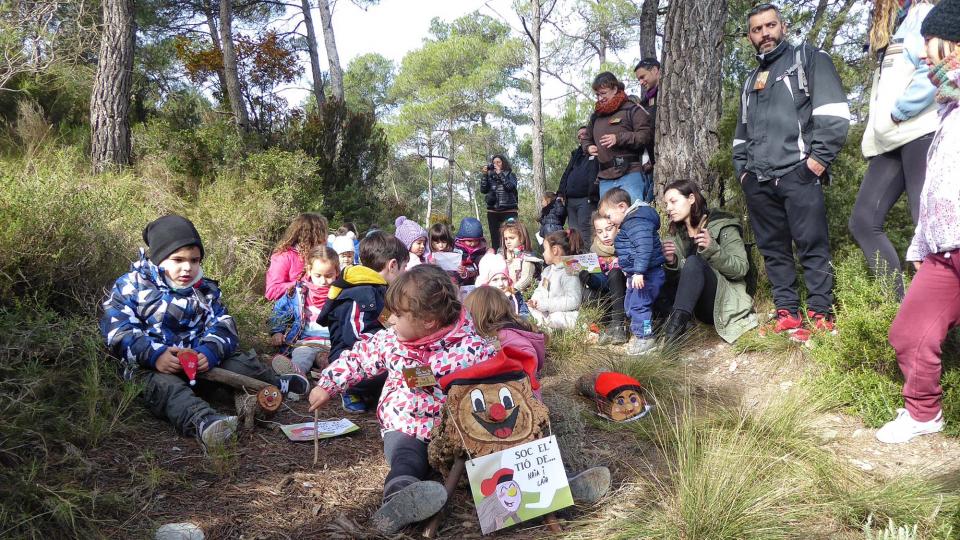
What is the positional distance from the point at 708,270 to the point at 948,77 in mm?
2210

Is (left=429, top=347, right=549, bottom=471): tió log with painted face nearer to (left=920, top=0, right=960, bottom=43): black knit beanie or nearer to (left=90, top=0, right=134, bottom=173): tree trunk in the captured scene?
(left=920, top=0, right=960, bottom=43): black knit beanie

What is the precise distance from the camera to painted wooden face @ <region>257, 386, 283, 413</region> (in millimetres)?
3312

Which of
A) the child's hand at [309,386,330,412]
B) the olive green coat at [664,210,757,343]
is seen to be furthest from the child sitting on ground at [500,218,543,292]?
the child's hand at [309,386,330,412]

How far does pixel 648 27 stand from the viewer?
10.2 m

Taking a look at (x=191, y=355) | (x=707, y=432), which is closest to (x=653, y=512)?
(x=707, y=432)

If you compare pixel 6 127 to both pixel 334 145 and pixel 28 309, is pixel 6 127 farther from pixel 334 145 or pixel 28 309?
pixel 28 309

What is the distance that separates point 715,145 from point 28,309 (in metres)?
5.26

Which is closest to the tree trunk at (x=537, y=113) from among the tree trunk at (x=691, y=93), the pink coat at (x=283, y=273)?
the tree trunk at (x=691, y=93)

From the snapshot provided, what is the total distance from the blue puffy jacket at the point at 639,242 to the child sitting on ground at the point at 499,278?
1.32 m

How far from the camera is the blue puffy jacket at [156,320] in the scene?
10.7 feet

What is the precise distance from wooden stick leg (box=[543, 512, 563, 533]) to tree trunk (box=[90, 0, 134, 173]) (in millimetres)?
6904

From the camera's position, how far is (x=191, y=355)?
11.0 feet

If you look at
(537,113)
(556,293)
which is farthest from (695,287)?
(537,113)

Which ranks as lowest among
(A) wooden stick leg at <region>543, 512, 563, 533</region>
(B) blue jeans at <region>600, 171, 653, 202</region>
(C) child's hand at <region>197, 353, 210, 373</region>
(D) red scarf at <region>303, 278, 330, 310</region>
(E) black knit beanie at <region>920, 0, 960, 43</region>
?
(A) wooden stick leg at <region>543, 512, 563, 533</region>
